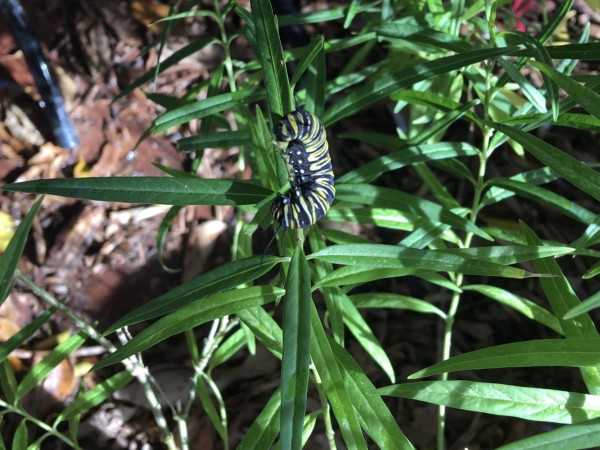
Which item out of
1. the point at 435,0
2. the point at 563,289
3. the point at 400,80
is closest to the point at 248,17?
the point at 400,80

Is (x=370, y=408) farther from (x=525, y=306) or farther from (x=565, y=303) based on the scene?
(x=525, y=306)

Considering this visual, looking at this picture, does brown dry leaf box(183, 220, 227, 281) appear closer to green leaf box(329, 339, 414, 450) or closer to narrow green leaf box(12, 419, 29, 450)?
narrow green leaf box(12, 419, 29, 450)

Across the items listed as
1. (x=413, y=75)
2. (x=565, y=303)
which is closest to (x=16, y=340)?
(x=413, y=75)

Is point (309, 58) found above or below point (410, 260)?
above

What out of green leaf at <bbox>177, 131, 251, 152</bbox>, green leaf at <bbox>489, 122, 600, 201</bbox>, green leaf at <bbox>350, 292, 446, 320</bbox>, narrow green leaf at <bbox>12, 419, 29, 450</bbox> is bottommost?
narrow green leaf at <bbox>12, 419, 29, 450</bbox>

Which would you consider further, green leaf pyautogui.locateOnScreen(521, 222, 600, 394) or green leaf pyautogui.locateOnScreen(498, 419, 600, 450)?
green leaf pyautogui.locateOnScreen(521, 222, 600, 394)

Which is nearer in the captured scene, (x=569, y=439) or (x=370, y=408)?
(x=569, y=439)

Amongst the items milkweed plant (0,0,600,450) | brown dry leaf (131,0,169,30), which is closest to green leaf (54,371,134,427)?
milkweed plant (0,0,600,450)

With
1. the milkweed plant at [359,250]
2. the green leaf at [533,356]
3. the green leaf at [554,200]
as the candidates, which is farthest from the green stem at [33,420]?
the green leaf at [554,200]
